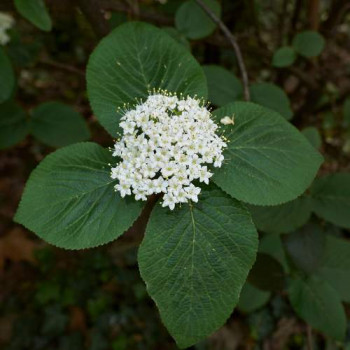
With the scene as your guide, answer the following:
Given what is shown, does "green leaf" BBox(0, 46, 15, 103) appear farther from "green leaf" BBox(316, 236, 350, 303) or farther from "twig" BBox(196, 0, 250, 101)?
"green leaf" BBox(316, 236, 350, 303)

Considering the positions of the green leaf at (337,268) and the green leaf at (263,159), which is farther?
the green leaf at (337,268)

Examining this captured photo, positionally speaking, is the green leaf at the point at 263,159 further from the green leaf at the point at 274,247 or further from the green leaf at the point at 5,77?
the green leaf at the point at 5,77

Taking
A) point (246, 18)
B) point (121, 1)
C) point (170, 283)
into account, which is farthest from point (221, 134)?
point (246, 18)

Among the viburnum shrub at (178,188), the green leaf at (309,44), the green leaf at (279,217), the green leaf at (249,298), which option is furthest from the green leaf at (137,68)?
the green leaf at (249,298)

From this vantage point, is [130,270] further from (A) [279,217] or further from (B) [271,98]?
(B) [271,98]

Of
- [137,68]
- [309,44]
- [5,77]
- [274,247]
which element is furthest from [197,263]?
[309,44]

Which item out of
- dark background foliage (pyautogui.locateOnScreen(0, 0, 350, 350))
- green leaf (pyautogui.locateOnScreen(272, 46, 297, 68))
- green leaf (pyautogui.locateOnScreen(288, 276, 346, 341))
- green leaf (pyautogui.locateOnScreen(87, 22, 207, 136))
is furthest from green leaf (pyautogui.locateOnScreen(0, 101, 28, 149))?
green leaf (pyautogui.locateOnScreen(288, 276, 346, 341))

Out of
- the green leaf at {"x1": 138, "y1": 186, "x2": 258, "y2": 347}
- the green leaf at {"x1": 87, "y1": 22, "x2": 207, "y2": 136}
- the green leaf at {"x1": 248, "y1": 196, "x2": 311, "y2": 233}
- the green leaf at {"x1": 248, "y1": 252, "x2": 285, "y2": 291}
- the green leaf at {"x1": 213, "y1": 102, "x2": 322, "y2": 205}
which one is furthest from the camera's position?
the green leaf at {"x1": 248, "y1": 252, "x2": 285, "y2": 291}
